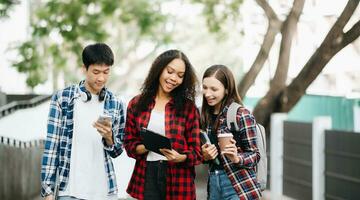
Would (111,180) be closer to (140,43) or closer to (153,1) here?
(153,1)

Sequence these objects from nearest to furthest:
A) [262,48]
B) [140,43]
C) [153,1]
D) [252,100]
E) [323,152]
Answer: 1. [323,152]
2. [262,48]
3. [252,100]
4. [153,1]
5. [140,43]

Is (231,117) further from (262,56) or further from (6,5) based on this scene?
(262,56)

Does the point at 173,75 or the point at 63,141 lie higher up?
the point at 173,75

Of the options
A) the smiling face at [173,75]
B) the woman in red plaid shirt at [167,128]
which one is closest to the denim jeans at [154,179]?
the woman in red plaid shirt at [167,128]

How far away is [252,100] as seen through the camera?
81.3 feet

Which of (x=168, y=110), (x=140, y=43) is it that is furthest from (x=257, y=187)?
(x=140, y=43)

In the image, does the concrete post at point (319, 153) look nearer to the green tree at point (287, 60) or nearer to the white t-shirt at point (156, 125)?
the green tree at point (287, 60)

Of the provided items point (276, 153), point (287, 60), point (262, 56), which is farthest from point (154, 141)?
point (276, 153)

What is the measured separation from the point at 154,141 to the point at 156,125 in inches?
11.0

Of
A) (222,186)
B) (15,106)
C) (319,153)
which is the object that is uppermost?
(15,106)

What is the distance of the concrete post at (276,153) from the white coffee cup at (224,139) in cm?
1006

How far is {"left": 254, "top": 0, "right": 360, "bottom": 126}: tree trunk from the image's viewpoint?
38.9ft

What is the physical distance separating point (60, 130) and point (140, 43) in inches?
1565

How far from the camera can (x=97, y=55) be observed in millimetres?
5348
